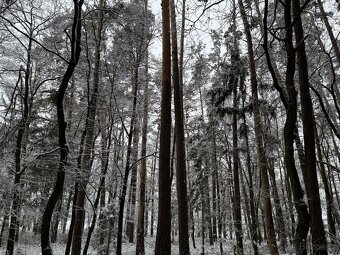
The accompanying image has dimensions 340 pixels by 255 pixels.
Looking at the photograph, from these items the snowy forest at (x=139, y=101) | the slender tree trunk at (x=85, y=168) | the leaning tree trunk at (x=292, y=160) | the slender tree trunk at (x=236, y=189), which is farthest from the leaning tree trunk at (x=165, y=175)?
the slender tree trunk at (x=236, y=189)

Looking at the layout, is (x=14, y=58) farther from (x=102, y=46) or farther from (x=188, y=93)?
(x=188, y=93)

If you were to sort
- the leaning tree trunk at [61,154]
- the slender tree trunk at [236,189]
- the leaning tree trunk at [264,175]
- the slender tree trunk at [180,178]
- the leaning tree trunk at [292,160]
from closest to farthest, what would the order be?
the leaning tree trunk at [292,160]
the leaning tree trunk at [61,154]
the leaning tree trunk at [264,175]
the slender tree trunk at [180,178]
the slender tree trunk at [236,189]

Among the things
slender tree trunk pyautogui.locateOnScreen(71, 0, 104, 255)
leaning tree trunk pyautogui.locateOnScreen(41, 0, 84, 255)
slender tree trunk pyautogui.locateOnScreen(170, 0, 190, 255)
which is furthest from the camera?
slender tree trunk pyautogui.locateOnScreen(71, 0, 104, 255)

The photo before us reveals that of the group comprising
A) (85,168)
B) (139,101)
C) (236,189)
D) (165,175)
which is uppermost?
(139,101)

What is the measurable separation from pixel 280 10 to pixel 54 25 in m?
7.62

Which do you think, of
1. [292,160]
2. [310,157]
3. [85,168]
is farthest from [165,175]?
[85,168]

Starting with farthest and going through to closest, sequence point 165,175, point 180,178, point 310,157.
A: point 180,178 < point 165,175 < point 310,157

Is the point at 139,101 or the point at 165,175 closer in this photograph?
the point at 165,175

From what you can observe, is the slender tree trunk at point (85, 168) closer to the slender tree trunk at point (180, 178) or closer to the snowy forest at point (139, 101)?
the snowy forest at point (139, 101)

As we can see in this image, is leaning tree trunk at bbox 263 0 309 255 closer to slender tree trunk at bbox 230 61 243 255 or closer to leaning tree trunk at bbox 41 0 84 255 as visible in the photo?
leaning tree trunk at bbox 41 0 84 255

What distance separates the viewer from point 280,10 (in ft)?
30.9

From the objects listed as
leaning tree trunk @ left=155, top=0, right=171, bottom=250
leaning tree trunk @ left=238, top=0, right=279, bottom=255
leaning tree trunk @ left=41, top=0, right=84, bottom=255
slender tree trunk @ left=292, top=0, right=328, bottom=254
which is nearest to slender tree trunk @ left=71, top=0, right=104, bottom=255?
leaning tree trunk @ left=155, top=0, right=171, bottom=250

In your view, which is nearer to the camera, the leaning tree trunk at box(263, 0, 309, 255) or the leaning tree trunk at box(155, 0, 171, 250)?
the leaning tree trunk at box(263, 0, 309, 255)

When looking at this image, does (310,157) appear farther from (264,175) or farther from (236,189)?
(236,189)
